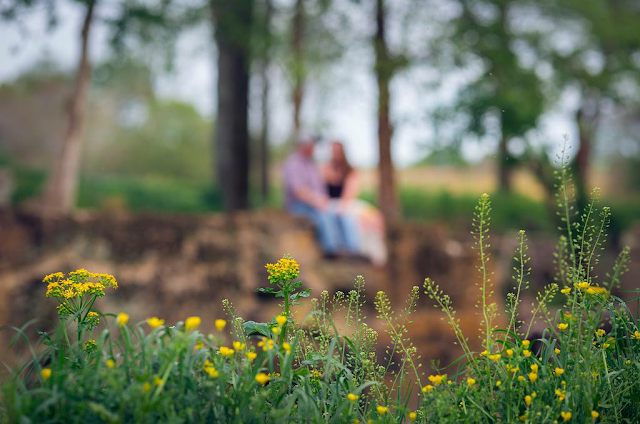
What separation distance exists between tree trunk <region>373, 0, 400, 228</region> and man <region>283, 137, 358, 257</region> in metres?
1.32

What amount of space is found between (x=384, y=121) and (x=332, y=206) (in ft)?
6.69

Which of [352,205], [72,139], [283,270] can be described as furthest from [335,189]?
[283,270]

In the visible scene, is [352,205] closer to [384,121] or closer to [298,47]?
[384,121]

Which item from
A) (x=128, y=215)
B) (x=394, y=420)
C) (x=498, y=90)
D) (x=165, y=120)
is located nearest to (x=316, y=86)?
(x=498, y=90)

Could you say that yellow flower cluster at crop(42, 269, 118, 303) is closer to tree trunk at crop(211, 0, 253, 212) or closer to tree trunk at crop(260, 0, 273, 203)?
tree trunk at crop(211, 0, 253, 212)

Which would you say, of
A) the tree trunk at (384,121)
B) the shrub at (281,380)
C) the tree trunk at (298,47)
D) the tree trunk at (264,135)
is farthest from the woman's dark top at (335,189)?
the tree trunk at (264,135)

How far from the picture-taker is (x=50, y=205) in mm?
8172

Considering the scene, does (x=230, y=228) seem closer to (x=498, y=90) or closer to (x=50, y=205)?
(x=50, y=205)

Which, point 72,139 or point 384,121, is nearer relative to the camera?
point 72,139

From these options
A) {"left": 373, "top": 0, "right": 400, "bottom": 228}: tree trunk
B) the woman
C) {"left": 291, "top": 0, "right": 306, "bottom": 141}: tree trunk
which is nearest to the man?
the woman

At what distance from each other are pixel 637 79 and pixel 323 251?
8.96 m

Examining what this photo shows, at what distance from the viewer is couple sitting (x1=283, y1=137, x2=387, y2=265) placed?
719 centimetres

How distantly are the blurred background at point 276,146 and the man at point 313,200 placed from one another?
0.58ft

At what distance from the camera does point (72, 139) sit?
26.7 feet
